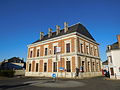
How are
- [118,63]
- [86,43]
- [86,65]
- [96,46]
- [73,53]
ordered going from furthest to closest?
1. [96,46]
2. [86,43]
3. [86,65]
4. [73,53]
5. [118,63]

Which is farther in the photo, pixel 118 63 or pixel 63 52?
pixel 63 52

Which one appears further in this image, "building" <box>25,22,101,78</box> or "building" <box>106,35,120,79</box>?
"building" <box>25,22,101,78</box>

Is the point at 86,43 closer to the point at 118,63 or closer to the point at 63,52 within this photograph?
the point at 63,52

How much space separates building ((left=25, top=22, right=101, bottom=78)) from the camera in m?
23.1

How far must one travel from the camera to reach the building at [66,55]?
23.1 metres

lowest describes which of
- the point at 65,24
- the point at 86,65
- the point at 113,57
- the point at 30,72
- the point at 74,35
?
the point at 30,72

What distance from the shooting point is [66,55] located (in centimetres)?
2434

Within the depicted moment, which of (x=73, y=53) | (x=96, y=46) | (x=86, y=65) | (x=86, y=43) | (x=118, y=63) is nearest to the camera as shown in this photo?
(x=118, y=63)

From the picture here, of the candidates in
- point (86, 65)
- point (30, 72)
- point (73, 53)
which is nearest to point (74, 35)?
point (73, 53)

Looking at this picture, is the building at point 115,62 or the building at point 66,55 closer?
the building at point 115,62

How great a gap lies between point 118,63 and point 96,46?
41.6 ft

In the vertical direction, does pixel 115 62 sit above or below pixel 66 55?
below

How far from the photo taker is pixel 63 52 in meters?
25.3

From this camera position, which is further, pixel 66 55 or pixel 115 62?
pixel 66 55
